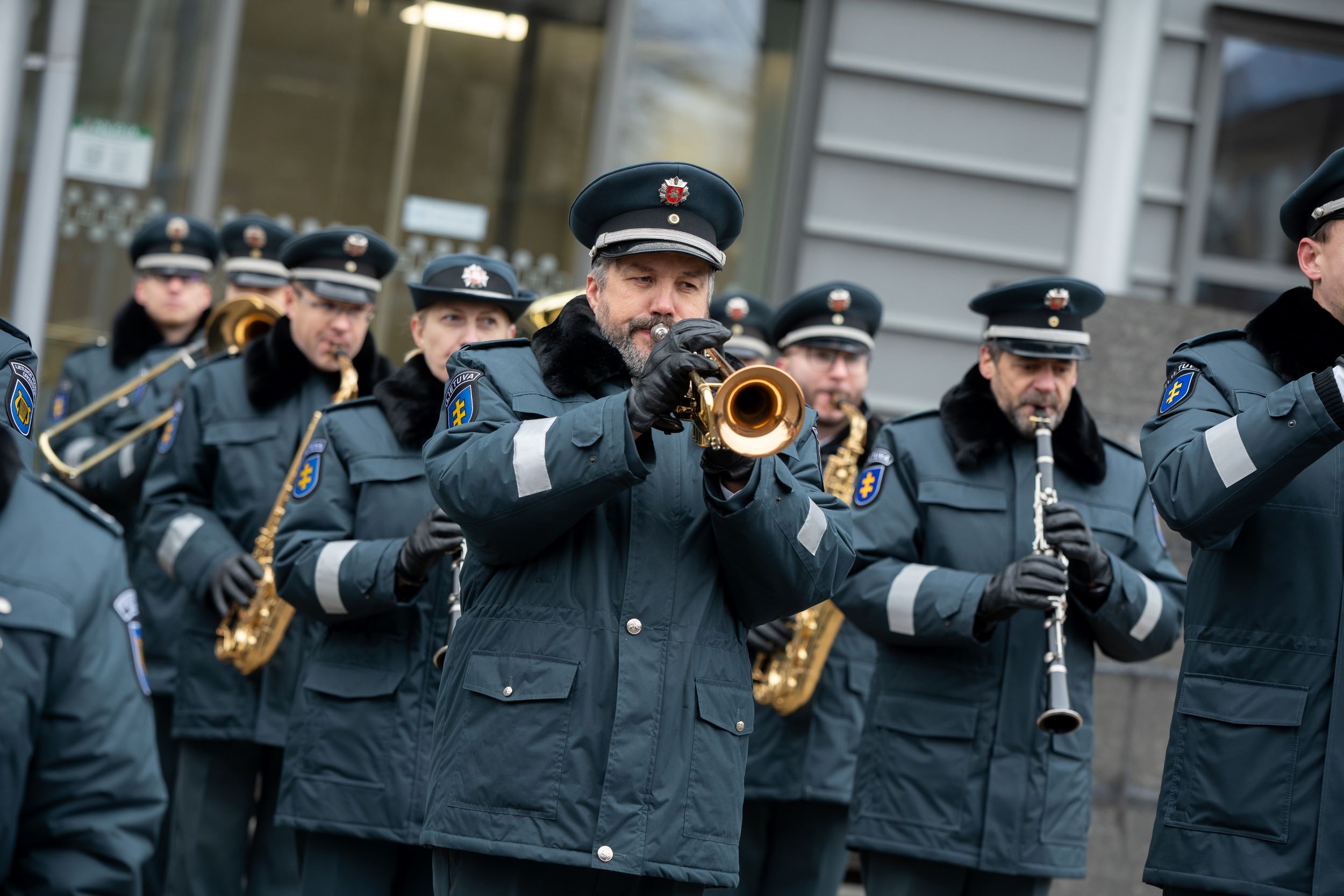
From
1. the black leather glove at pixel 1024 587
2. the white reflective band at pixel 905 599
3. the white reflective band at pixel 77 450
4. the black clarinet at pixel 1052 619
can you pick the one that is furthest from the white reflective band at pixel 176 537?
the black clarinet at pixel 1052 619

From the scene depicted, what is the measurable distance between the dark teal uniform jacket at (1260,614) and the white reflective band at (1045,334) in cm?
118

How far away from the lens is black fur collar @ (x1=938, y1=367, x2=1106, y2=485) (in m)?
5.30

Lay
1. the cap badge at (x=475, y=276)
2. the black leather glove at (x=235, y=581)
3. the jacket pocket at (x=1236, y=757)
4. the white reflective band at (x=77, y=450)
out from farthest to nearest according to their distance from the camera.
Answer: the white reflective band at (x=77, y=450), the black leather glove at (x=235, y=581), the cap badge at (x=475, y=276), the jacket pocket at (x=1236, y=757)

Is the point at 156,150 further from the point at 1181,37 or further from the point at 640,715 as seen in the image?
the point at 640,715

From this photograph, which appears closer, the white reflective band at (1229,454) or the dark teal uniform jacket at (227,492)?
the white reflective band at (1229,454)

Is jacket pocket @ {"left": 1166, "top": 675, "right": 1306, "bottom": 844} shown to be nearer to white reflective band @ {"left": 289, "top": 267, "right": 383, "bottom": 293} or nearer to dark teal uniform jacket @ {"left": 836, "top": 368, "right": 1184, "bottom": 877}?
dark teal uniform jacket @ {"left": 836, "top": 368, "right": 1184, "bottom": 877}

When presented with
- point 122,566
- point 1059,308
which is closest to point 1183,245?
point 1059,308

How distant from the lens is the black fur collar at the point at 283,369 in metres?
→ 6.29

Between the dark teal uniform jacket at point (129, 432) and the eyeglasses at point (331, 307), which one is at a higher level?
the eyeglasses at point (331, 307)

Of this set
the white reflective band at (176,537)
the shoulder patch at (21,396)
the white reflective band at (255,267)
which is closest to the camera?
the shoulder patch at (21,396)

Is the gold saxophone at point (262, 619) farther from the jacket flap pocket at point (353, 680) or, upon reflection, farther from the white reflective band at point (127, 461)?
the white reflective band at point (127, 461)

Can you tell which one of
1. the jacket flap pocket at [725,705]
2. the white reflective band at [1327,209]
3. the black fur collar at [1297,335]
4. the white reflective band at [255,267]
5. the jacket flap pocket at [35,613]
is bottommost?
the jacket flap pocket at [725,705]

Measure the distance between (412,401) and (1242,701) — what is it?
2.78 m

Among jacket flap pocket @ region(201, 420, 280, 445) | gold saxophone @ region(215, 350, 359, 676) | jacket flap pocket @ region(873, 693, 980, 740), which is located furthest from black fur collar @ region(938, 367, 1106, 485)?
jacket flap pocket @ region(201, 420, 280, 445)
